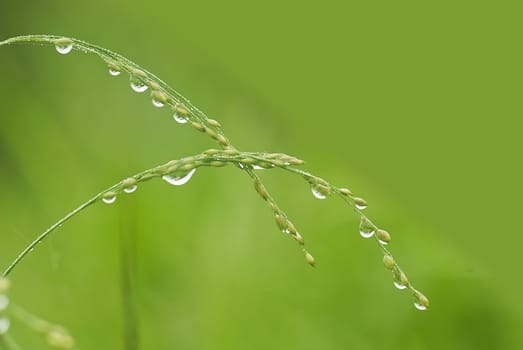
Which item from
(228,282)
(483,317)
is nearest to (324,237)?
(228,282)

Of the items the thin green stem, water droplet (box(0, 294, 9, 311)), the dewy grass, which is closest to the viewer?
water droplet (box(0, 294, 9, 311))

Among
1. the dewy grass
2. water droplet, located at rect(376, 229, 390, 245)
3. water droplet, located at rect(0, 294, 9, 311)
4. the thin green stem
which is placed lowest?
the thin green stem

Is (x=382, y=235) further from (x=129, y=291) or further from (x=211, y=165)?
(x=129, y=291)

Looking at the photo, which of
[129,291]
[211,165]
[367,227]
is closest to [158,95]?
[211,165]

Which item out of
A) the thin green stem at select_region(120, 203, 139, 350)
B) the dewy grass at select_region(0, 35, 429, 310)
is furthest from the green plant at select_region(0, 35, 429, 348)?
the thin green stem at select_region(120, 203, 139, 350)

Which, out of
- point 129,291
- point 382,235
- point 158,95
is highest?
point 158,95

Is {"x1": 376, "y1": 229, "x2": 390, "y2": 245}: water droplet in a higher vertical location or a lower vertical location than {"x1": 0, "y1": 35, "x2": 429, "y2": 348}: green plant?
lower

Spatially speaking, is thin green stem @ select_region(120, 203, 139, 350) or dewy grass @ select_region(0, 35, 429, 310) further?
thin green stem @ select_region(120, 203, 139, 350)

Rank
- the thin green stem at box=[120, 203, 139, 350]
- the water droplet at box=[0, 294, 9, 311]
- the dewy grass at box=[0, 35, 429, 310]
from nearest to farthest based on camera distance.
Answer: the water droplet at box=[0, 294, 9, 311] < the dewy grass at box=[0, 35, 429, 310] < the thin green stem at box=[120, 203, 139, 350]

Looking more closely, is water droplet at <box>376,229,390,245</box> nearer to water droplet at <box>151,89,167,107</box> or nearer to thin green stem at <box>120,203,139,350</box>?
water droplet at <box>151,89,167,107</box>

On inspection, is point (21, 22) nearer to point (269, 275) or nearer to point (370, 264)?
point (269, 275)

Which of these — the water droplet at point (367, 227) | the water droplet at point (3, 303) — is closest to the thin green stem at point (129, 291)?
the water droplet at point (367, 227)
